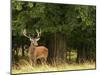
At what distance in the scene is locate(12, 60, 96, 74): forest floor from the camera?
8.09 ft

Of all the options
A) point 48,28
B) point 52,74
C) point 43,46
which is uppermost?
point 48,28

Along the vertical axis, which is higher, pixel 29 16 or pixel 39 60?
pixel 29 16

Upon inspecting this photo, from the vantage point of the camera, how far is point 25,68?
249 centimetres

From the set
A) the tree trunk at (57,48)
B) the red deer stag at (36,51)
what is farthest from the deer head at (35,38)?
the tree trunk at (57,48)

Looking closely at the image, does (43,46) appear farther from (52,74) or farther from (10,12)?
(10,12)

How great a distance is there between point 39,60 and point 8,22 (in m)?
0.48

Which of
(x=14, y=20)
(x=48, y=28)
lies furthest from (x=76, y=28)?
(x=14, y=20)

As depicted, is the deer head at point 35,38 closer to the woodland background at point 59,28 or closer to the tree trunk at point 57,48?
the woodland background at point 59,28

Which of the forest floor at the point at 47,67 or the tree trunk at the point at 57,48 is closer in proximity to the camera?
the forest floor at the point at 47,67

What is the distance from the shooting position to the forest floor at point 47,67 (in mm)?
2465

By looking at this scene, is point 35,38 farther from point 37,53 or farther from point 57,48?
point 57,48

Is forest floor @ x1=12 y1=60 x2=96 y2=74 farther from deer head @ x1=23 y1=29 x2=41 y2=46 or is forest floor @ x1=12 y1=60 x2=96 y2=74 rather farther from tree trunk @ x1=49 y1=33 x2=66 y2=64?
deer head @ x1=23 y1=29 x2=41 y2=46

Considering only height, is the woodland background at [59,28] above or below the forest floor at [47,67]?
above

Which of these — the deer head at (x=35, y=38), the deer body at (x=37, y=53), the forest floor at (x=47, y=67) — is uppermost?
the deer head at (x=35, y=38)
